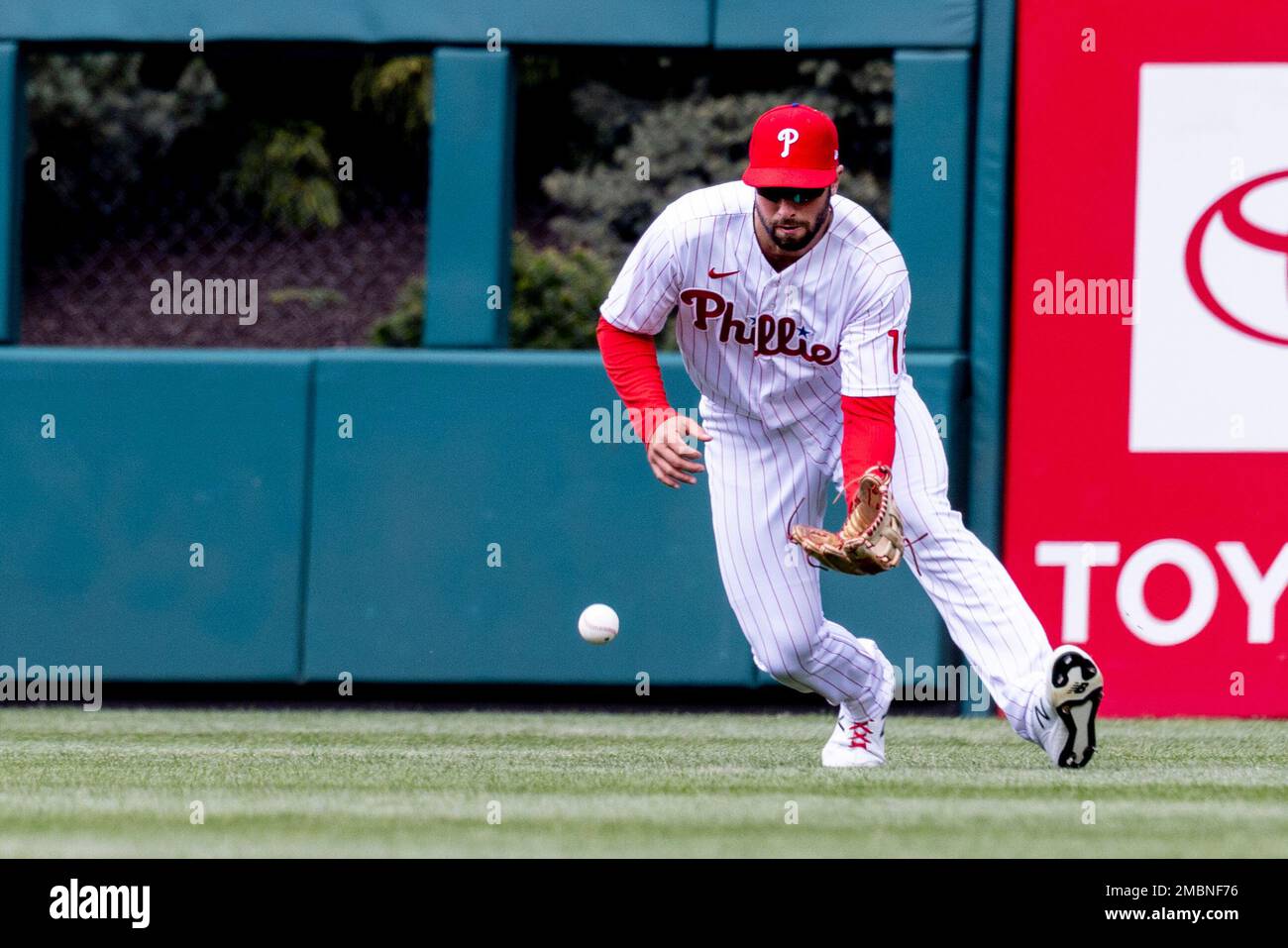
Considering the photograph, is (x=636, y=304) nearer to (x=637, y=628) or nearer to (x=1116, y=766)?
(x=1116, y=766)

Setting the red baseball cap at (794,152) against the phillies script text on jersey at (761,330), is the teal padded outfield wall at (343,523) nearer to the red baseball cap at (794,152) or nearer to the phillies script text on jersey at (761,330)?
the phillies script text on jersey at (761,330)

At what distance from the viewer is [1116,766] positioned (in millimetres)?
5262

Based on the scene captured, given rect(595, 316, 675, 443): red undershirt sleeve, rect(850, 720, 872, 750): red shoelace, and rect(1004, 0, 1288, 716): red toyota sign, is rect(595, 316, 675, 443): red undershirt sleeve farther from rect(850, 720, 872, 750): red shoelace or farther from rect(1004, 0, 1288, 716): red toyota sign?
rect(1004, 0, 1288, 716): red toyota sign

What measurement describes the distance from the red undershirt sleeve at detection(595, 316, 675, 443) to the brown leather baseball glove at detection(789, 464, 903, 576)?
556mm

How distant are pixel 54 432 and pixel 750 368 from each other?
3.31 m

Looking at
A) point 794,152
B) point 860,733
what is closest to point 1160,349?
point 860,733

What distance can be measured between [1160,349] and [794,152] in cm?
286

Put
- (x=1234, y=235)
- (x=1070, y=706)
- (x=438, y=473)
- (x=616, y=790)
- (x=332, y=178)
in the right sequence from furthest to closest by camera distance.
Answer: (x=332, y=178) → (x=438, y=473) → (x=1234, y=235) → (x=1070, y=706) → (x=616, y=790)

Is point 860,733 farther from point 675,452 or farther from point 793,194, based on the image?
point 793,194

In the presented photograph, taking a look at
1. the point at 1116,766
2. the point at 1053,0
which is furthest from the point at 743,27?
the point at 1116,766

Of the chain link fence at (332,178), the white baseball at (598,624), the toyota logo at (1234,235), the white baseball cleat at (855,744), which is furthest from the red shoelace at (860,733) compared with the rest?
the chain link fence at (332,178)

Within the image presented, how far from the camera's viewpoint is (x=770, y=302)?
5.08m

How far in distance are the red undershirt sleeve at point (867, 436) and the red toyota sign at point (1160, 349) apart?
2473mm

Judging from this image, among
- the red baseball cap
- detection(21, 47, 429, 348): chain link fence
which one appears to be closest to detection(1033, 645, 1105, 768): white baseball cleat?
the red baseball cap
